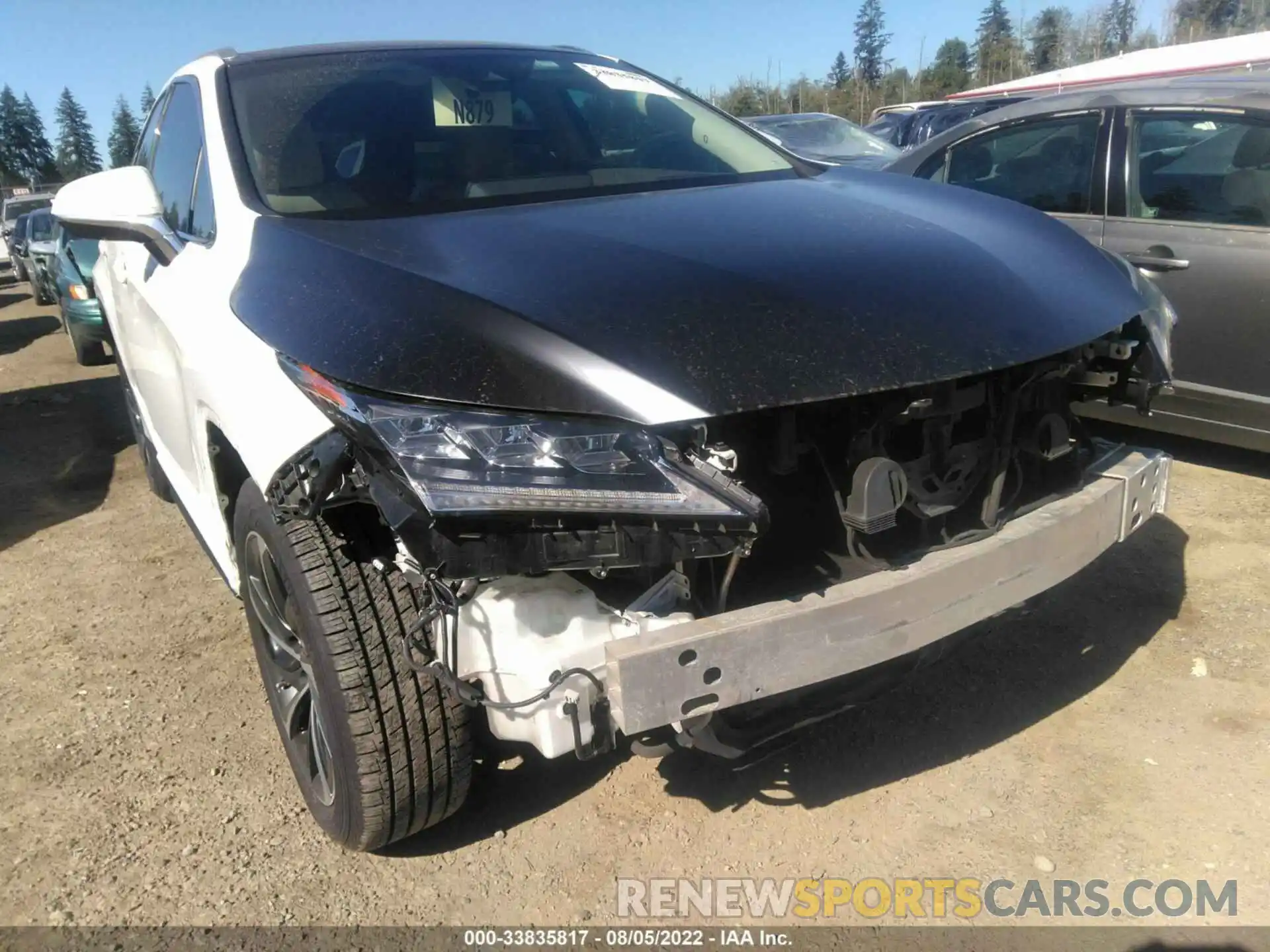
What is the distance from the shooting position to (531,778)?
2.64 m

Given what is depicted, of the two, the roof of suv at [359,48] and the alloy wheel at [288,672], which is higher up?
the roof of suv at [359,48]

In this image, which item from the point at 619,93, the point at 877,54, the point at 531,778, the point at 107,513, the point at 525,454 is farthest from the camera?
the point at 877,54

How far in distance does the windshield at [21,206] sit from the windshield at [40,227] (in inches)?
271

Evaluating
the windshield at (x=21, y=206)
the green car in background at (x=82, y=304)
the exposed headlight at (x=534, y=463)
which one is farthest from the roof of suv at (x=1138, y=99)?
the windshield at (x=21, y=206)

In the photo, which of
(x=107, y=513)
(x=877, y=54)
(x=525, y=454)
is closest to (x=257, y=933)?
(x=525, y=454)

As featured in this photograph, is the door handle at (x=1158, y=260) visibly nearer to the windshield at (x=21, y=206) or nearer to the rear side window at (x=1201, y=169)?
the rear side window at (x=1201, y=169)

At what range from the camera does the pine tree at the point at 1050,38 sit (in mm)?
60469

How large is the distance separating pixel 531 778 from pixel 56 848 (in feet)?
3.84

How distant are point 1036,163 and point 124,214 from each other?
3.94m

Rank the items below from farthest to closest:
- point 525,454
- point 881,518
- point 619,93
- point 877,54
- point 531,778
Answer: point 877,54, point 619,93, point 531,778, point 881,518, point 525,454

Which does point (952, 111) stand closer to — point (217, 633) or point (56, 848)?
point (217, 633)

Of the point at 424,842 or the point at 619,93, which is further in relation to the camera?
the point at 619,93

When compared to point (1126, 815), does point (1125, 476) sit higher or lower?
higher

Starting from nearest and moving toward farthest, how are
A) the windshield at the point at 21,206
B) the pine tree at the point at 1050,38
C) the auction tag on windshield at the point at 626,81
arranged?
the auction tag on windshield at the point at 626,81
the windshield at the point at 21,206
the pine tree at the point at 1050,38
